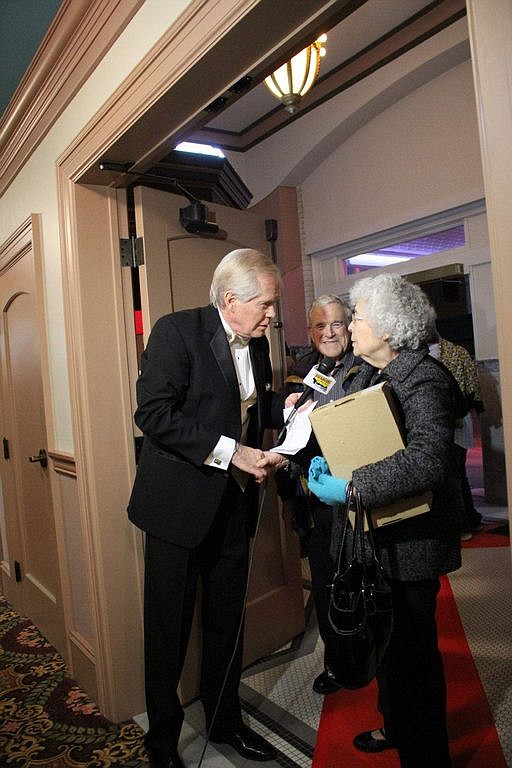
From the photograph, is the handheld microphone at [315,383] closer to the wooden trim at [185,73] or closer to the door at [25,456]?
the wooden trim at [185,73]

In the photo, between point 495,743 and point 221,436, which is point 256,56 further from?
point 495,743

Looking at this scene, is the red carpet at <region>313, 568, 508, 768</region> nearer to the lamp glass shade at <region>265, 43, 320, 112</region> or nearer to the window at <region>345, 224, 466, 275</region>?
the lamp glass shade at <region>265, 43, 320, 112</region>

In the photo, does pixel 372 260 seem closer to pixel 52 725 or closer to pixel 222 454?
pixel 222 454

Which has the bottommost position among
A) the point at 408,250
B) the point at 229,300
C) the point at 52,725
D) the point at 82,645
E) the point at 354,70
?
the point at 52,725

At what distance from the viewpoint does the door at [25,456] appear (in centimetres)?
306

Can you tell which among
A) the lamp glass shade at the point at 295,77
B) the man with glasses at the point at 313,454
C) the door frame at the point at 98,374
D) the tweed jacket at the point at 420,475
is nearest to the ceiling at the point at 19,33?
the door frame at the point at 98,374

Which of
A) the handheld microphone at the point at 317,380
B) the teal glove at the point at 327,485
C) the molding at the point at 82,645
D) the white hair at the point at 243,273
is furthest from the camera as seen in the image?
the molding at the point at 82,645

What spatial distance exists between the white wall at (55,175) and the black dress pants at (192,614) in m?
0.93

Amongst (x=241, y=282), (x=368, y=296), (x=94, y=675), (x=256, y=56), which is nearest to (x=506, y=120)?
(x=368, y=296)

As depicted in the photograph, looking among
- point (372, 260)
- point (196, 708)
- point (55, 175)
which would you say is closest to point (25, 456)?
point (55, 175)

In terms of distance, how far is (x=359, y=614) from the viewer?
1.47 m

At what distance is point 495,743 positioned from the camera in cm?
200

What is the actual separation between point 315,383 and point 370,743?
123 cm

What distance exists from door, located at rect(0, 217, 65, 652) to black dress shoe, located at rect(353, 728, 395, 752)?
1.55 metres
